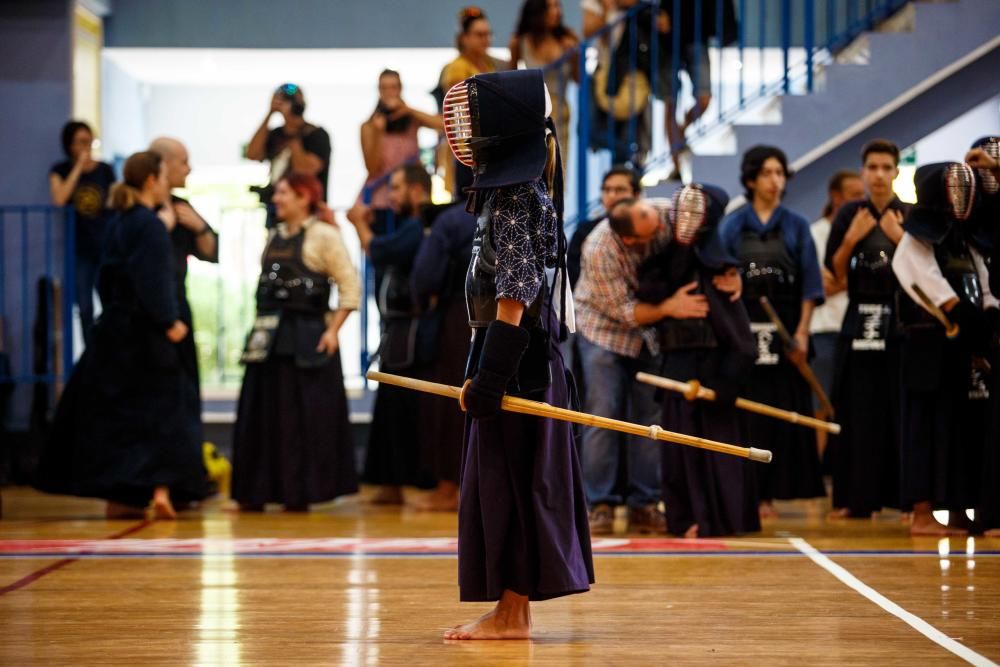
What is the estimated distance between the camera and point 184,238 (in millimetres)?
7484

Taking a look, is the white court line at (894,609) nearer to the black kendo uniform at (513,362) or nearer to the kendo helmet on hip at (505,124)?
the black kendo uniform at (513,362)

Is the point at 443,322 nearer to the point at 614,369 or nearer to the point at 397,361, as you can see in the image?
the point at 397,361

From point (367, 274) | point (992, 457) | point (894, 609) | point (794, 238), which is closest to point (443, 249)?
point (794, 238)

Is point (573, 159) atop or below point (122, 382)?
atop

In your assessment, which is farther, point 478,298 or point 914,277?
point 914,277

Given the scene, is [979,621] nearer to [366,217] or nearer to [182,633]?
[182,633]

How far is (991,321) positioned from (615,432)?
1.66 m

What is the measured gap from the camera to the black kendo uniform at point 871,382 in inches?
270

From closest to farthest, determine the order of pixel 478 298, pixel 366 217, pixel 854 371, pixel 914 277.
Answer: pixel 478 298
pixel 914 277
pixel 854 371
pixel 366 217

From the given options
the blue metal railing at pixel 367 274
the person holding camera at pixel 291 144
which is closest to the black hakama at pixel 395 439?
the blue metal railing at pixel 367 274

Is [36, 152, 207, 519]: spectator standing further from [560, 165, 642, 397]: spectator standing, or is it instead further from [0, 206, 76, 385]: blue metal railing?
[0, 206, 76, 385]: blue metal railing

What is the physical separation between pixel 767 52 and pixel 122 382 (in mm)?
6702

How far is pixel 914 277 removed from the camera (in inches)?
235

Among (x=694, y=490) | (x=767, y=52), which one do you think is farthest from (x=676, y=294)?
(x=767, y=52)
